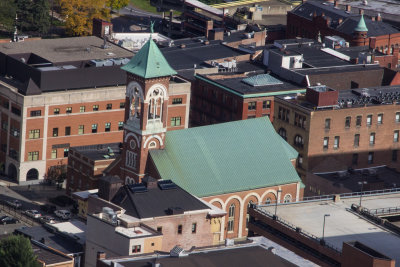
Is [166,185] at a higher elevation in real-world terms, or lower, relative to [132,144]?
lower

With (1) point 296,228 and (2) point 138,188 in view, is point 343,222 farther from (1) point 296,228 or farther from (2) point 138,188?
(2) point 138,188

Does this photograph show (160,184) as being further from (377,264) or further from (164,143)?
(377,264)

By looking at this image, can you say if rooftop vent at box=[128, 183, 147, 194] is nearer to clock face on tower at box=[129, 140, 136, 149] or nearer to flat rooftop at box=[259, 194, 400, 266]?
clock face on tower at box=[129, 140, 136, 149]

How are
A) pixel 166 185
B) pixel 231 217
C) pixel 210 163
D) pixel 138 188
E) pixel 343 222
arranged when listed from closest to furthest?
pixel 343 222 → pixel 138 188 → pixel 166 185 → pixel 210 163 → pixel 231 217

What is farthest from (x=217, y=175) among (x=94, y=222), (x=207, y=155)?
(x=94, y=222)

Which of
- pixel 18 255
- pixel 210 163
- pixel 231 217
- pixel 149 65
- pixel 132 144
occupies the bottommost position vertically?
pixel 231 217

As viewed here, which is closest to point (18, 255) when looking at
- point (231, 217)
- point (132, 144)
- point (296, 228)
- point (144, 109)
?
point (296, 228)

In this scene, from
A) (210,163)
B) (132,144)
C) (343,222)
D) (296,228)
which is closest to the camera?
(296,228)

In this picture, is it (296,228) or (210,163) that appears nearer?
(296,228)
